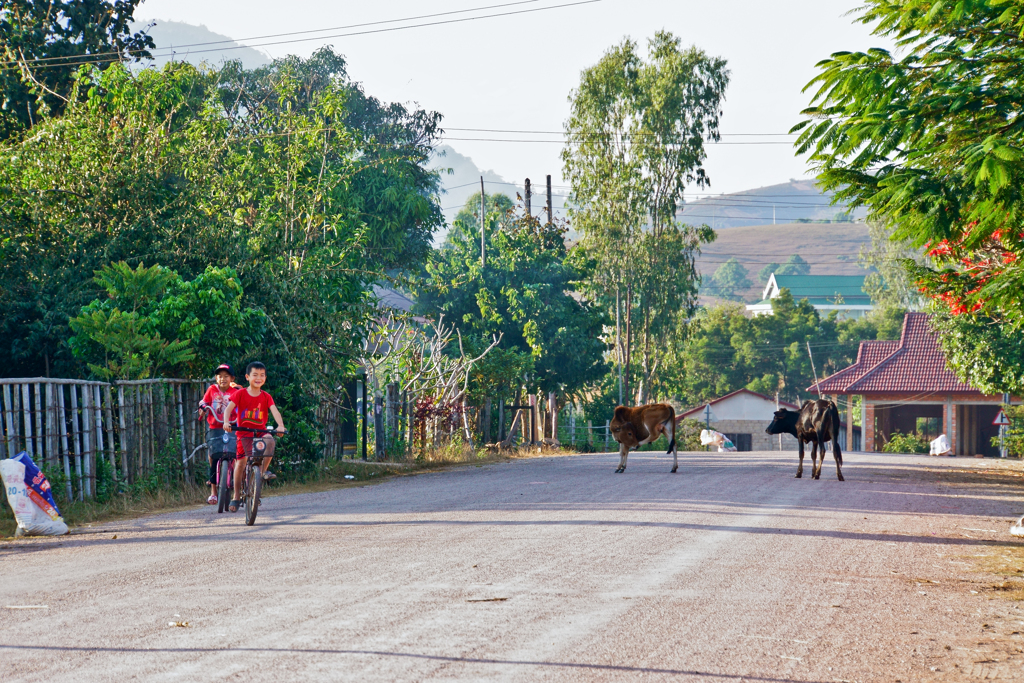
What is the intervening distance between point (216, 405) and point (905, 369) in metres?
43.5

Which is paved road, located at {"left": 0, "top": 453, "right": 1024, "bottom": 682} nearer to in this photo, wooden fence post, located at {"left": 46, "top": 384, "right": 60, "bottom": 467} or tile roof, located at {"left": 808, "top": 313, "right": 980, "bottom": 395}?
wooden fence post, located at {"left": 46, "top": 384, "right": 60, "bottom": 467}

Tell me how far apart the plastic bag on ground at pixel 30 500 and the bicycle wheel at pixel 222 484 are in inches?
74.8

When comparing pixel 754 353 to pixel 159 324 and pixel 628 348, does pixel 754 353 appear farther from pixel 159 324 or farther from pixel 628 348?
pixel 159 324

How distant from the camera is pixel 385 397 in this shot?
75.4 feet

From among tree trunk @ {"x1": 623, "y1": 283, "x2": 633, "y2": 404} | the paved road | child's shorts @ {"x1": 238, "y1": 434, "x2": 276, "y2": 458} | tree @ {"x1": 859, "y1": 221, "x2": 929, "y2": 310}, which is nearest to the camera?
the paved road

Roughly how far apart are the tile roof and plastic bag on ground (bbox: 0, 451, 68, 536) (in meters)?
42.9

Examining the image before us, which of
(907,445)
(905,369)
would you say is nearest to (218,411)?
(907,445)

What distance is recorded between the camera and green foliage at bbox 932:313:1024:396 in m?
28.3

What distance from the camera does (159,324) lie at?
15.2m

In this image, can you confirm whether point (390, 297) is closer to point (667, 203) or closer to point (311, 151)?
point (667, 203)

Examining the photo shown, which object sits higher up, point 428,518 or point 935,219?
point 935,219

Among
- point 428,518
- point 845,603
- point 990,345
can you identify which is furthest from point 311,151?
point 990,345

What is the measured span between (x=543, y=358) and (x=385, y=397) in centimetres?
1496

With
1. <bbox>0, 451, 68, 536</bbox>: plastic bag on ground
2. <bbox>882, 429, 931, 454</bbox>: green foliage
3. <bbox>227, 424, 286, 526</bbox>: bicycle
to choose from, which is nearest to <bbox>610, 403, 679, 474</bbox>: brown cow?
<bbox>227, 424, 286, 526</bbox>: bicycle
